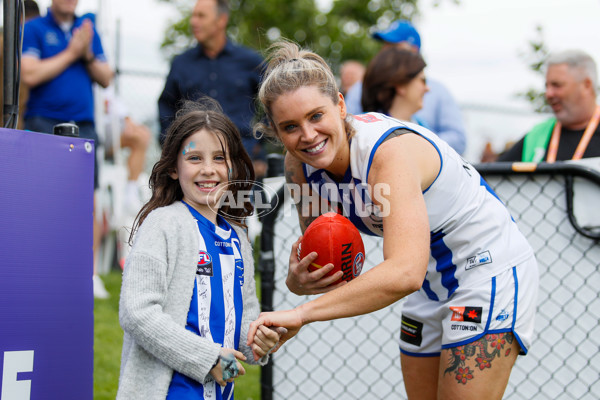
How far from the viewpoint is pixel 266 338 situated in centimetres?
212

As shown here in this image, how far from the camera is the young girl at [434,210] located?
7.49ft

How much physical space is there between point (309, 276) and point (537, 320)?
182 cm

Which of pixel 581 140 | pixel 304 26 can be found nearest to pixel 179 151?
pixel 581 140

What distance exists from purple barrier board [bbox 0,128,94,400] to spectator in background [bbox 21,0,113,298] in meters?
2.52

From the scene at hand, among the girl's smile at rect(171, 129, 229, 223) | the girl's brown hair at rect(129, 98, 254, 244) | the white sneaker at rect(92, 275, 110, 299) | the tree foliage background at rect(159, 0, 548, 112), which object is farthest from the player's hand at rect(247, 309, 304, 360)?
the tree foliage background at rect(159, 0, 548, 112)

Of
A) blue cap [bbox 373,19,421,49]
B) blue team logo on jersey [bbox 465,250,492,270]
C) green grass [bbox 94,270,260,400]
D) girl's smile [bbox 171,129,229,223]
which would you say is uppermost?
blue cap [bbox 373,19,421,49]

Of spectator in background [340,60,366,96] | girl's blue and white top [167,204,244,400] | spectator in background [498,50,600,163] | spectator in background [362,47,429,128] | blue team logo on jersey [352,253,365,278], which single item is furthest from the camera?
spectator in background [340,60,366,96]

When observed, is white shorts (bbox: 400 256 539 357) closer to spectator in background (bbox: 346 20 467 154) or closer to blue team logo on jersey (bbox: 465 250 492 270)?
blue team logo on jersey (bbox: 465 250 492 270)

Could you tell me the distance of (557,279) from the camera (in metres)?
3.45

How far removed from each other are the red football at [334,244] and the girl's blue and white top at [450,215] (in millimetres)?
161

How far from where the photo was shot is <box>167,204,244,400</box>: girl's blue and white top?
2.24 m

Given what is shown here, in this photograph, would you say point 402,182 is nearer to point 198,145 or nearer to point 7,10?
point 198,145

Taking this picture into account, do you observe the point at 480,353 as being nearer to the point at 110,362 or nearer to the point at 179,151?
the point at 179,151

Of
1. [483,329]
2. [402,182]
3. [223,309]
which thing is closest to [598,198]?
[483,329]
